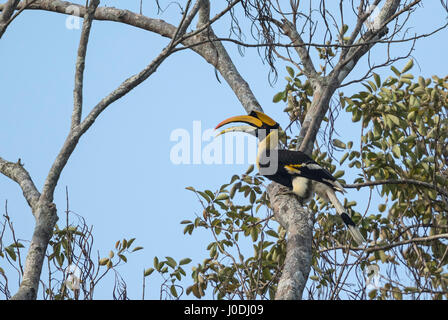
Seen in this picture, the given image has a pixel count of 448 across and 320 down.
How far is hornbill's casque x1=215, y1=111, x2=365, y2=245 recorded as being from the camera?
17.7 feet

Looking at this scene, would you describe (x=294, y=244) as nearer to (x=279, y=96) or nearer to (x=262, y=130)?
(x=262, y=130)

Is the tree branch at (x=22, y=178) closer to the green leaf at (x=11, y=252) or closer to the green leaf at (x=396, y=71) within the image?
the green leaf at (x=11, y=252)

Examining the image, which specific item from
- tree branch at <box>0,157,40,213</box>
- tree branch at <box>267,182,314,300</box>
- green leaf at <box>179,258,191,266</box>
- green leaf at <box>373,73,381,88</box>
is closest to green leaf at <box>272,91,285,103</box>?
green leaf at <box>373,73,381,88</box>

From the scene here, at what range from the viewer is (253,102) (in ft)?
18.2

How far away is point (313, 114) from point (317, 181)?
0.64 metres

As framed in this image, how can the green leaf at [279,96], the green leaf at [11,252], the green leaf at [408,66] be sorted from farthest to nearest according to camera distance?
the green leaf at [279,96], the green leaf at [408,66], the green leaf at [11,252]

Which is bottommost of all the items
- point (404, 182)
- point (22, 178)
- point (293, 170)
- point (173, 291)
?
point (173, 291)

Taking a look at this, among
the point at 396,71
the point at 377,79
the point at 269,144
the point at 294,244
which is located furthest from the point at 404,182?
the point at 294,244

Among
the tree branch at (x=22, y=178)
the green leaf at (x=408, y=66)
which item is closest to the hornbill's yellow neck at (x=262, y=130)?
the green leaf at (x=408, y=66)

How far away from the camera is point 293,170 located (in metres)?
5.47

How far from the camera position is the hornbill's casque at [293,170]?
539 cm

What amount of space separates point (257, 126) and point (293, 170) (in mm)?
652

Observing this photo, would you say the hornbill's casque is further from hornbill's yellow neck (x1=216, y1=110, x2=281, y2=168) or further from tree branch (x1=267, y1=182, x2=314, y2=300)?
tree branch (x1=267, y1=182, x2=314, y2=300)
